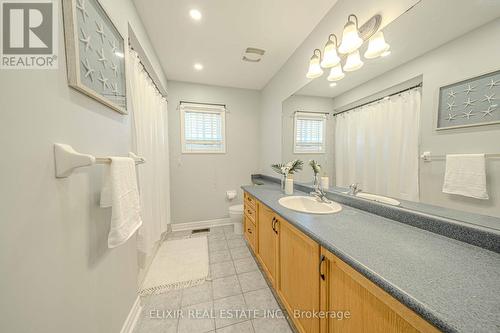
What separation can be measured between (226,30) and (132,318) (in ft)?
8.79

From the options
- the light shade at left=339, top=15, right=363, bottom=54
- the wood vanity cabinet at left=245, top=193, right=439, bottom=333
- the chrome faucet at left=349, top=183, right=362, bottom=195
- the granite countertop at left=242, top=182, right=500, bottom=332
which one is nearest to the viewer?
the granite countertop at left=242, top=182, right=500, bottom=332

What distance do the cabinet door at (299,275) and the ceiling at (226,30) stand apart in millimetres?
1836

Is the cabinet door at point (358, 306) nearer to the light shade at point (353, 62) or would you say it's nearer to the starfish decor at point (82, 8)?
the light shade at point (353, 62)

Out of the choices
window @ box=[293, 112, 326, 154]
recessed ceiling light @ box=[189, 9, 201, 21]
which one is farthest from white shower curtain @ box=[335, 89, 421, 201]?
recessed ceiling light @ box=[189, 9, 201, 21]

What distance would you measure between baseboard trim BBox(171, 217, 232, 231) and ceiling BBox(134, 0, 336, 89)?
8.18 feet

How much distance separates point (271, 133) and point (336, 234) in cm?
208

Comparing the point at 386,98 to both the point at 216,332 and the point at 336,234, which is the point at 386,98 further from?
the point at 216,332

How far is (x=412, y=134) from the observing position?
1.05 metres

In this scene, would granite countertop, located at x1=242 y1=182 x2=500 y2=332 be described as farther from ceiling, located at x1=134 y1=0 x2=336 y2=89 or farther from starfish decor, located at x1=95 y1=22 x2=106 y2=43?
ceiling, located at x1=134 y1=0 x2=336 y2=89

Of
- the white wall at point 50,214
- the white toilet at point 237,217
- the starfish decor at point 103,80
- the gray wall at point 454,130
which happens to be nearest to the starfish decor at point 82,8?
the white wall at point 50,214

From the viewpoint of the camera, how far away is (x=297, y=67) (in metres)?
2.08

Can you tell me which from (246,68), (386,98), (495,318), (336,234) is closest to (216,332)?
(336,234)

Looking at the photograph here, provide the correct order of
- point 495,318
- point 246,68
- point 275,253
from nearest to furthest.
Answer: point 495,318
point 275,253
point 246,68

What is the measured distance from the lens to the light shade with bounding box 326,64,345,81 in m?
1.50
